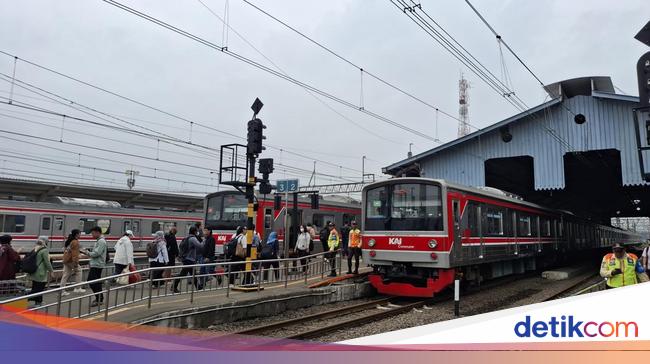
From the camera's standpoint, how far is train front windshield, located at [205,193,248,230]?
18703mm

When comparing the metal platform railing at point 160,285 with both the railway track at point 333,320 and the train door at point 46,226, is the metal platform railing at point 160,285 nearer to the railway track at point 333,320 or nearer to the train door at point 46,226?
the railway track at point 333,320

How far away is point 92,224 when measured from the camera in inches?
1002

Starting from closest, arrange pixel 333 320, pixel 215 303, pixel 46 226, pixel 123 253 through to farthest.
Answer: pixel 215 303 < pixel 333 320 < pixel 123 253 < pixel 46 226

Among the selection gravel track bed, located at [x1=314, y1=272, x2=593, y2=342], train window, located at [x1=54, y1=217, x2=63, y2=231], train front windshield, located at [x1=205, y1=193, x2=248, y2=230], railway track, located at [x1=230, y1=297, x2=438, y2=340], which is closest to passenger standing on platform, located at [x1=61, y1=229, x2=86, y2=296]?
railway track, located at [x1=230, y1=297, x2=438, y2=340]

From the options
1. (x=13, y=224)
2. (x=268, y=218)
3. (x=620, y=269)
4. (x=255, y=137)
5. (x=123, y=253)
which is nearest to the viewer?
(x=620, y=269)

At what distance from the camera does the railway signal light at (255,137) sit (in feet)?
36.3

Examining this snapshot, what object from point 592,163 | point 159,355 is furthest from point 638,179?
point 159,355

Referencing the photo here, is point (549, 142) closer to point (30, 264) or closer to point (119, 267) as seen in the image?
point (119, 267)

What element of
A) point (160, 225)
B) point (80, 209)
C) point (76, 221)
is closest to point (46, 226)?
point (76, 221)

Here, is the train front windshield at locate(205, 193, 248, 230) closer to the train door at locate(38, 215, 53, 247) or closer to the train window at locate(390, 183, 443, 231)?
the train window at locate(390, 183, 443, 231)

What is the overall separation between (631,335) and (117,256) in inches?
385

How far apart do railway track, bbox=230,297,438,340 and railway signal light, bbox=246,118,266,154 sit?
3953 millimetres

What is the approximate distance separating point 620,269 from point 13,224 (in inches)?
941

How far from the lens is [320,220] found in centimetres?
2252
